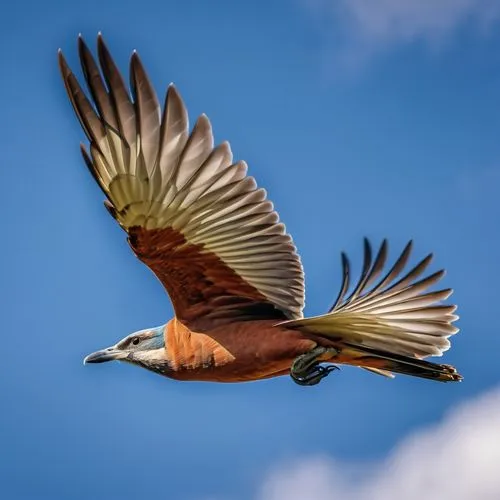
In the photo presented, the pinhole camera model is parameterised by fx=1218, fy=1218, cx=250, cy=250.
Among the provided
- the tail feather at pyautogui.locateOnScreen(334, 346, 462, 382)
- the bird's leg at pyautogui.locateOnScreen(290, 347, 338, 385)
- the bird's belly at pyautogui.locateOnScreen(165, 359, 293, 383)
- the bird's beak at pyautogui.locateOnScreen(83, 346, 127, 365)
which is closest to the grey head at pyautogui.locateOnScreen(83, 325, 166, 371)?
the bird's beak at pyautogui.locateOnScreen(83, 346, 127, 365)

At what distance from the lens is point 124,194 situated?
37.4 ft

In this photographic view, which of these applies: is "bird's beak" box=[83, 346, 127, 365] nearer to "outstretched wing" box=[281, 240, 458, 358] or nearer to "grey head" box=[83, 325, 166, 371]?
"grey head" box=[83, 325, 166, 371]

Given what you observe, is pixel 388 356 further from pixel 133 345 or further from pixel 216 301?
pixel 133 345

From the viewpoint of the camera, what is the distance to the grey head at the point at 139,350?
12.4m

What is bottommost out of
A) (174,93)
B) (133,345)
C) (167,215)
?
(133,345)

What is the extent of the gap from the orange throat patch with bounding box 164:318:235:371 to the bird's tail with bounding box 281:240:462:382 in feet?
2.35

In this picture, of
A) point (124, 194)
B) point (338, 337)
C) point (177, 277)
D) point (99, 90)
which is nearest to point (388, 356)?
point (338, 337)

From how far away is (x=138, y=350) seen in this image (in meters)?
12.7

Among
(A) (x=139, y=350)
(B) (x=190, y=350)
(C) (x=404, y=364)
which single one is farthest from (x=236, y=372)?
(C) (x=404, y=364)

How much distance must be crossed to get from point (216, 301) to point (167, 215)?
41.9 inches

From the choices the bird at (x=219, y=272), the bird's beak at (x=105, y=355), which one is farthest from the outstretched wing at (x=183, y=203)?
the bird's beak at (x=105, y=355)

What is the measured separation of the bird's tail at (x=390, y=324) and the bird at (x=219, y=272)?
12 mm

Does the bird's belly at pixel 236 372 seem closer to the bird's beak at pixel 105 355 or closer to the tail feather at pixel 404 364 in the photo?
the tail feather at pixel 404 364

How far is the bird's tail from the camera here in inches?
456
